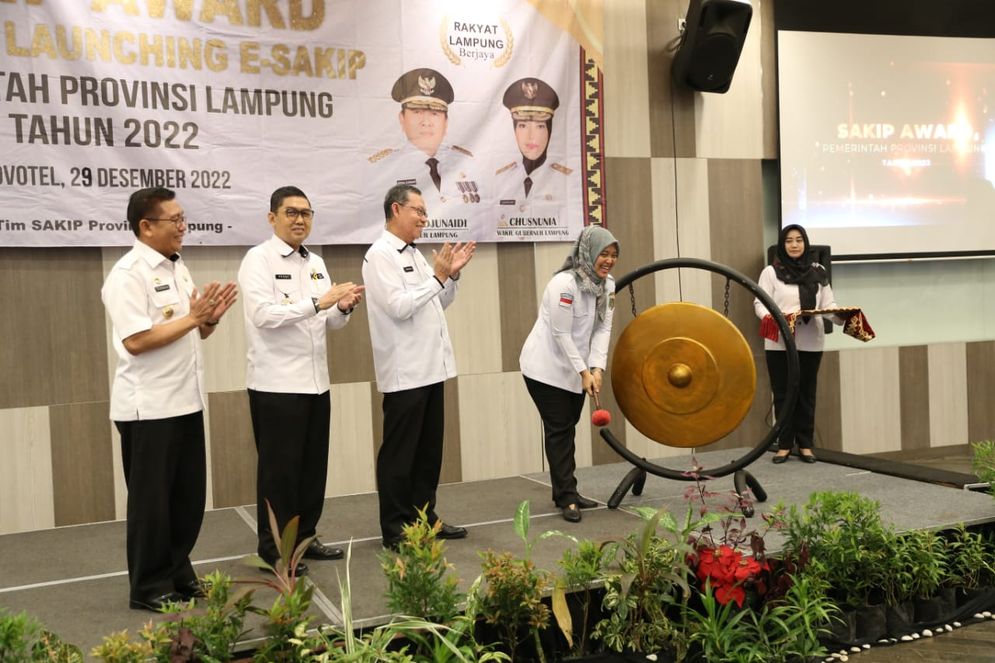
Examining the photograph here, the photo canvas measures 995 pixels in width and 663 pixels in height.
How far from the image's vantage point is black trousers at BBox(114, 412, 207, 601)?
2887 mm

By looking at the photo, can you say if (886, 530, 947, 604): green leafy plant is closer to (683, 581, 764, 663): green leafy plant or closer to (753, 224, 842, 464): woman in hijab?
(683, 581, 764, 663): green leafy plant

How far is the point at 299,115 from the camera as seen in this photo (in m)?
4.74

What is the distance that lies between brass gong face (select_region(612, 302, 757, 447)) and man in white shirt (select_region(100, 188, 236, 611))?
1922 millimetres

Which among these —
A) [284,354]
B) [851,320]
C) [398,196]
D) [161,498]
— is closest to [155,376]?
[161,498]

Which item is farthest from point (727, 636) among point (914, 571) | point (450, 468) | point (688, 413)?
point (450, 468)

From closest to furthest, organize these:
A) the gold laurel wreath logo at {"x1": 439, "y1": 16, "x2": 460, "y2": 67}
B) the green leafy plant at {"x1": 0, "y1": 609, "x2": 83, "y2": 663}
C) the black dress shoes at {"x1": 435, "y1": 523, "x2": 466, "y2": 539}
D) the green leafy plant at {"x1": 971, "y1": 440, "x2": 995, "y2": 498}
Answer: the green leafy plant at {"x1": 0, "y1": 609, "x2": 83, "y2": 663}, the black dress shoes at {"x1": 435, "y1": 523, "x2": 466, "y2": 539}, the green leafy plant at {"x1": 971, "y1": 440, "x2": 995, "y2": 498}, the gold laurel wreath logo at {"x1": 439, "y1": 16, "x2": 460, "y2": 67}

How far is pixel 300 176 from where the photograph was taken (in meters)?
4.76

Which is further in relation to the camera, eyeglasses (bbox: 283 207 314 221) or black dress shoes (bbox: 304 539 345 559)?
black dress shoes (bbox: 304 539 345 559)

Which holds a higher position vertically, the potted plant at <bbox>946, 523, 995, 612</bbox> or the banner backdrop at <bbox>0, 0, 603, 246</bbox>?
the banner backdrop at <bbox>0, 0, 603, 246</bbox>

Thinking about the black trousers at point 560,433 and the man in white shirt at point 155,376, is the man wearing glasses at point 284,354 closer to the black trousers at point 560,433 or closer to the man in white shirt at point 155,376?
the man in white shirt at point 155,376

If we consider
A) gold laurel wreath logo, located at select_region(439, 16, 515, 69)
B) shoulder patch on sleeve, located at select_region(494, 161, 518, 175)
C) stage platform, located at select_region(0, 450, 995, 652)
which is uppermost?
gold laurel wreath logo, located at select_region(439, 16, 515, 69)

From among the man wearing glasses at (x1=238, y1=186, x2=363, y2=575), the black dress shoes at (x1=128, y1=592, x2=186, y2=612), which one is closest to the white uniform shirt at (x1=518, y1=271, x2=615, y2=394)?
the man wearing glasses at (x1=238, y1=186, x2=363, y2=575)

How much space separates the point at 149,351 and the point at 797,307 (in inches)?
144

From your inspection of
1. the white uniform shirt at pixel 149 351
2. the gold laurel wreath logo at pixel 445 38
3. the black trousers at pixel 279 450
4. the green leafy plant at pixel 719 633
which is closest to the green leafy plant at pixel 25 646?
the white uniform shirt at pixel 149 351
